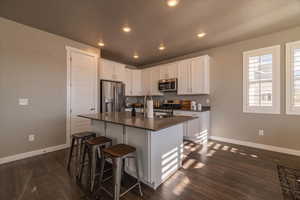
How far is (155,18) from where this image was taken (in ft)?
Answer: 7.74

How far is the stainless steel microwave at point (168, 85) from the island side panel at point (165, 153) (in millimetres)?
2290

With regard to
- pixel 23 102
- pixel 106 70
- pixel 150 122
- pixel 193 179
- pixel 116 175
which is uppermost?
pixel 106 70

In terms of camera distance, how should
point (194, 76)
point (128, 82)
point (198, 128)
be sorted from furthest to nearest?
1. point (128, 82)
2. point (194, 76)
3. point (198, 128)

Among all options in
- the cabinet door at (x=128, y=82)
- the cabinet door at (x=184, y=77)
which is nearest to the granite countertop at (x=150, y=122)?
the cabinet door at (x=184, y=77)

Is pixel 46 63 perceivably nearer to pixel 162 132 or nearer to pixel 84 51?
pixel 84 51

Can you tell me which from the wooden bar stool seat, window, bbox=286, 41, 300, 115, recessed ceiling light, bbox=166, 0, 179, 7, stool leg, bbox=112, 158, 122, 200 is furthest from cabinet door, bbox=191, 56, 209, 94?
stool leg, bbox=112, 158, 122, 200

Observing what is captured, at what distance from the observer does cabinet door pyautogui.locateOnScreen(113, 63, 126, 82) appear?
4.48 metres

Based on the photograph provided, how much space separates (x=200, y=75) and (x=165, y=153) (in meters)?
2.74

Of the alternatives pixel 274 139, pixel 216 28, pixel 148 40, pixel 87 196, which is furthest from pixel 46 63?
pixel 274 139

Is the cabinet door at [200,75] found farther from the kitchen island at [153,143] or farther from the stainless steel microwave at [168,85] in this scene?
the kitchen island at [153,143]

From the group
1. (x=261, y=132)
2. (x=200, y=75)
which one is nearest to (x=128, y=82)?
(x=200, y=75)

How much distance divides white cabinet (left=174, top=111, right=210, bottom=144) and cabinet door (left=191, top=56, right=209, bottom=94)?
28.1 inches

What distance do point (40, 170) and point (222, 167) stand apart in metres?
3.16

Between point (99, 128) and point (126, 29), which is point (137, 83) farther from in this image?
point (99, 128)
